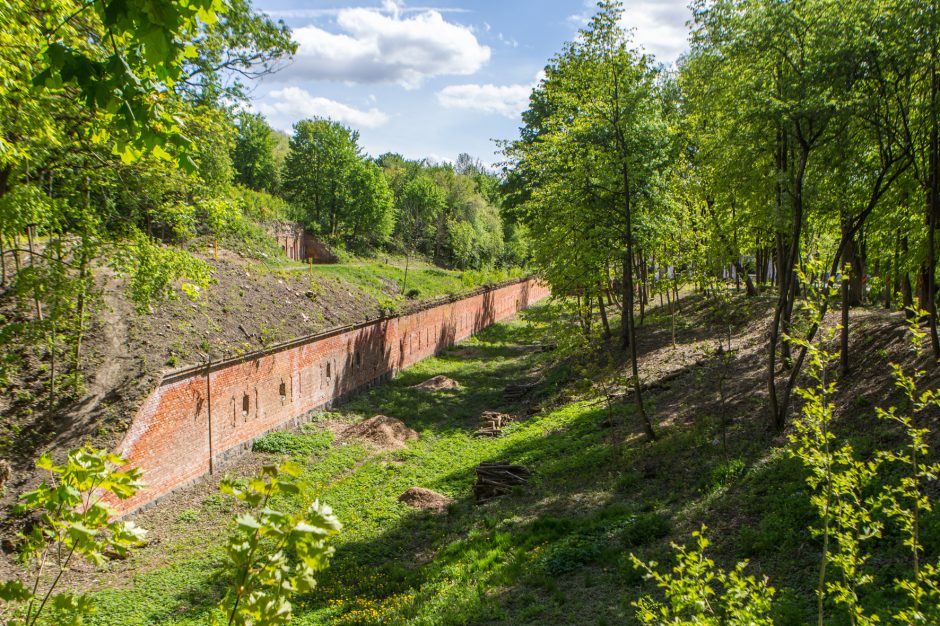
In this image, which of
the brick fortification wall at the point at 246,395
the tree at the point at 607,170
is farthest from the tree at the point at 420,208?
the tree at the point at 607,170

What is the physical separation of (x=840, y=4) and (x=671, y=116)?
14.2 meters

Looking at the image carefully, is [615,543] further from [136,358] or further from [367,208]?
[367,208]

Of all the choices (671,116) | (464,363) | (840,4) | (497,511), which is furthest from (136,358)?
(671,116)

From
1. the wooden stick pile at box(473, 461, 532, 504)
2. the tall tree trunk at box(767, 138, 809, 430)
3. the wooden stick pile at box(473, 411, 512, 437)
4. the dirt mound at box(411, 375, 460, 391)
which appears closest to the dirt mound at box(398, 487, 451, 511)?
the wooden stick pile at box(473, 461, 532, 504)

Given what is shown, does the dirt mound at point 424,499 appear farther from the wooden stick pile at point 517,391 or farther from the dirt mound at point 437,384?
the dirt mound at point 437,384

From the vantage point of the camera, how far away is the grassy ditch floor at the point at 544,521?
313 inches

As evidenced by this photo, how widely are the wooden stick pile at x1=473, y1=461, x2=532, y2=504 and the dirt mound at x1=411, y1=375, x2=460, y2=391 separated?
30.9ft

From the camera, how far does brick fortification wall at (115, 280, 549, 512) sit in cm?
1222

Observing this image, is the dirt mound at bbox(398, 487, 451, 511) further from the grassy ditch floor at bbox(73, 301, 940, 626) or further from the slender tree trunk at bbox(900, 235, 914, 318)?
the slender tree trunk at bbox(900, 235, 914, 318)

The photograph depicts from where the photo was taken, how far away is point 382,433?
56.3ft

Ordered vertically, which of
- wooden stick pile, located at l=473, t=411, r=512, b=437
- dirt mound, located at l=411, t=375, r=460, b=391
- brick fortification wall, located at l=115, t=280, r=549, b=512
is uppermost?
brick fortification wall, located at l=115, t=280, r=549, b=512

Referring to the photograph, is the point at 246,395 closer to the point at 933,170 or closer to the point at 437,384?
the point at 437,384

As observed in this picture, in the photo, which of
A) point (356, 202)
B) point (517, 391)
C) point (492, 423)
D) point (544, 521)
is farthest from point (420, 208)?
point (544, 521)

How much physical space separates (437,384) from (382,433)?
6.33 m
